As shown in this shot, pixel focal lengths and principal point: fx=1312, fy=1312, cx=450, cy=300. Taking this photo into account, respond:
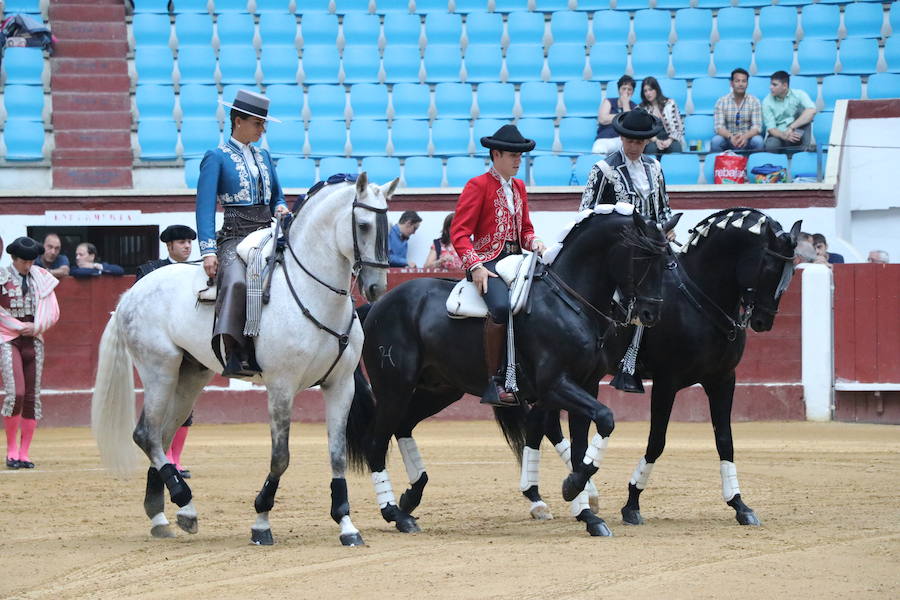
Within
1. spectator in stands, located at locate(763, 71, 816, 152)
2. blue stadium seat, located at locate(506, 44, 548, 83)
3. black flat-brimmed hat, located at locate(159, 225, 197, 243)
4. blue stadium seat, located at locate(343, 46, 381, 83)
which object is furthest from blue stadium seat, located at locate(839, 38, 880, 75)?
black flat-brimmed hat, located at locate(159, 225, 197, 243)

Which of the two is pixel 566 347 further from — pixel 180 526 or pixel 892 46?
pixel 892 46

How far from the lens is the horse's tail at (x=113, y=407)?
7.30m

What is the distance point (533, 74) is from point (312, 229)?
10681mm

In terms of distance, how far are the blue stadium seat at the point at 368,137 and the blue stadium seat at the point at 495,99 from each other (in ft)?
4.08

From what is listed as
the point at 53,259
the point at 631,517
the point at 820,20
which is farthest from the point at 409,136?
the point at 631,517

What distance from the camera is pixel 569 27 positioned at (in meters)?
17.0

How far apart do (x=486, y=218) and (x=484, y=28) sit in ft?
34.0

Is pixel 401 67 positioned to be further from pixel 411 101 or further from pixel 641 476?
pixel 641 476

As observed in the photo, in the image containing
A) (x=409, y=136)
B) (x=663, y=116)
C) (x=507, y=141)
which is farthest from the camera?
(x=409, y=136)

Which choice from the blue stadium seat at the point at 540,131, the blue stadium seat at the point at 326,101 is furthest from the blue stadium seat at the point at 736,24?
the blue stadium seat at the point at 326,101

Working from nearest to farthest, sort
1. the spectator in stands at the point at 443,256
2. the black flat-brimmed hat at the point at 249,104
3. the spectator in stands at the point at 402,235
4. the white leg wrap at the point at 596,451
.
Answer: the white leg wrap at the point at 596,451 → the black flat-brimmed hat at the point at 249,104 → the spectator in stands at the point at 443,256 → the spectator in stands at the point at 402,235

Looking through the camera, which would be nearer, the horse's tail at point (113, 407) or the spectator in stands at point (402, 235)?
the horse's tail at point (113, 407)

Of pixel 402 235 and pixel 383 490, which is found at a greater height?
pixel 402 235

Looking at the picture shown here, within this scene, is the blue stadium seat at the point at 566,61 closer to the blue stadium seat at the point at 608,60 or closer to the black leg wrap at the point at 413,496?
the blue stadium seat at the point at 608,60
